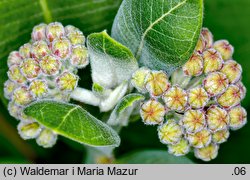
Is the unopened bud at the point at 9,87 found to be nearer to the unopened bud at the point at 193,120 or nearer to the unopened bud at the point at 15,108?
the unopened bud at the point at 15,108

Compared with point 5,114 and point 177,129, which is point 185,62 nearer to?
point 177,129

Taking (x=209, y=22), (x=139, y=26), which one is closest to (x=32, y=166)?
(x=139, y=26)

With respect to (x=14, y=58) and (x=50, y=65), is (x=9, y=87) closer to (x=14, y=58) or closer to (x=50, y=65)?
(x=14, y=58)

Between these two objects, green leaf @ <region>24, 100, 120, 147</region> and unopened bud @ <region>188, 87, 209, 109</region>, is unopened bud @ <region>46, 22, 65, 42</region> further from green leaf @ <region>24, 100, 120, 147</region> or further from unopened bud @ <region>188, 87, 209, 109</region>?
unopened bud @ <region>188, 87, 209, 109</region>

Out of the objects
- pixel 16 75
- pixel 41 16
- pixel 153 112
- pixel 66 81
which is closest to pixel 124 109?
pixel 153 112

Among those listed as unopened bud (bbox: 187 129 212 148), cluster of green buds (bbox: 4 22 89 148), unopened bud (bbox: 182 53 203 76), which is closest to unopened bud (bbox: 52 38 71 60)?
cluster of green buds (bbox: 4 22 89 148)

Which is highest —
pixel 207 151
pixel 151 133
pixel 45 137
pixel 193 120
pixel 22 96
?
pixel 22 96

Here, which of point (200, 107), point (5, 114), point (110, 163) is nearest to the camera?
point (200, 107)

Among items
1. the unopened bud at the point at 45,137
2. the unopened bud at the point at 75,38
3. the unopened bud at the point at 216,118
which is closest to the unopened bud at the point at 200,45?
the unopened bud at the point at 216,118
